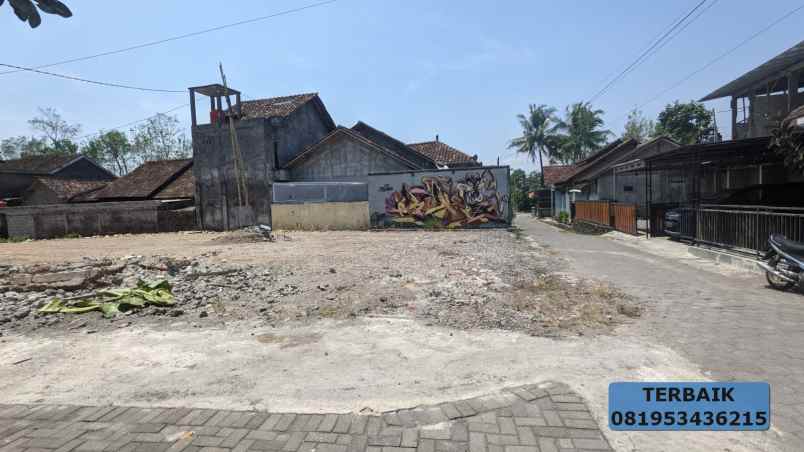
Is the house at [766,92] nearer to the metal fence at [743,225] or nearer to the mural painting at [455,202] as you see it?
the metal fence at [743,225]

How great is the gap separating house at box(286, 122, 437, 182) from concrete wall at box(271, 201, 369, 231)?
251cm

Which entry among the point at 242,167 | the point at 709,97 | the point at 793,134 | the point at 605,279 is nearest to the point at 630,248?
the point at 793,134

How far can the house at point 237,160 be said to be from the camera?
82.0 feet

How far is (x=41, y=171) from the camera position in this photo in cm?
3569

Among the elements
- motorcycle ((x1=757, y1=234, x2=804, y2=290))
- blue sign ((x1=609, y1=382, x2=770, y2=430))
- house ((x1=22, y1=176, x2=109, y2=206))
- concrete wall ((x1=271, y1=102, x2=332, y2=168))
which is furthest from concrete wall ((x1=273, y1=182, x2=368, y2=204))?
blue sign ((x1=609, y1=382, x2=770, y2=430))

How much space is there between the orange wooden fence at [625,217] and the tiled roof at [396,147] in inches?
452

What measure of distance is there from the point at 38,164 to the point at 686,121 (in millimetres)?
60095

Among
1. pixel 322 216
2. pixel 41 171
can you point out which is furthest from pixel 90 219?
pixel 41 171

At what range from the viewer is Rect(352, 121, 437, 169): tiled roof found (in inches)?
1054

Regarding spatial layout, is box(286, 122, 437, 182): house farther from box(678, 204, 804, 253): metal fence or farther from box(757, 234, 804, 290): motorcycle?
box(757, 234, 804, 290): motorcycle

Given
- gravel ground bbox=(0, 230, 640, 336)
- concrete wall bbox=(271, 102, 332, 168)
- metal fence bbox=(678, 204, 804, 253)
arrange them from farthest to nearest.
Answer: concrete wall bbox=(271, 102, 332, 168) < metal fence bbox=(678, 204, 804, 253) < gravel ground bbox=(0, 230, 640, 336)

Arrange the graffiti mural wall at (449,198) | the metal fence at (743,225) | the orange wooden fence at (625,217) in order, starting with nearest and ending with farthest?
the metal fence at (743,225)
the orange wooden fence at (625,217)
the graffiti mural wall at (449,198)

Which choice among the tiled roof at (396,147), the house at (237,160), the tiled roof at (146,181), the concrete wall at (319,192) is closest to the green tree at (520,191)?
the tiled roof at (396,147)

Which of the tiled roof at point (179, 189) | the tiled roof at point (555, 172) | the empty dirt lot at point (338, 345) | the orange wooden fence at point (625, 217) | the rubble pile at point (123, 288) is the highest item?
the tiled roof at point (555, 172)
